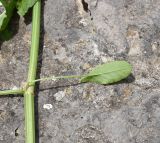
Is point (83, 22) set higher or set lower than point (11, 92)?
higher

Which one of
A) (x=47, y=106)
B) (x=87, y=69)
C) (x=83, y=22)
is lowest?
(x=47, y=106)

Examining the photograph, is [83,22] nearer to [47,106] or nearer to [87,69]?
[87,69]

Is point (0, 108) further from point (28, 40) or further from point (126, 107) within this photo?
point (126, 107)

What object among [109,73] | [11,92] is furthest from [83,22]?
[11,92]

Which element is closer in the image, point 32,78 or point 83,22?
point 32,78

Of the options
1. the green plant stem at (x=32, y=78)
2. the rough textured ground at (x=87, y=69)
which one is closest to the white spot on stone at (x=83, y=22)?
the rough textured ground at (x=87, y=69)
